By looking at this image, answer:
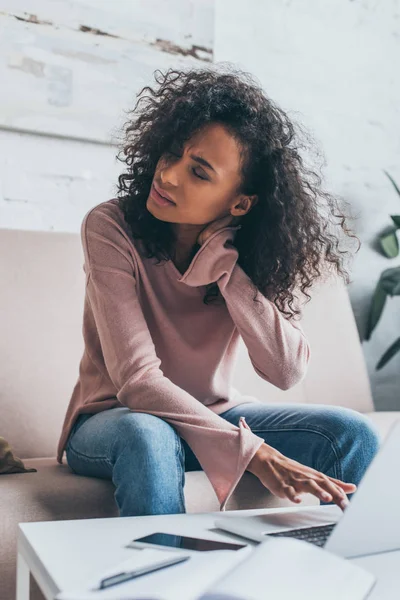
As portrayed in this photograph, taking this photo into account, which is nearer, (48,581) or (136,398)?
(48,581)

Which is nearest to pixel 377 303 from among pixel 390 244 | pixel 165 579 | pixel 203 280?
pixel 390 244

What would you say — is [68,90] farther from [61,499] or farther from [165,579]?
[165,579]

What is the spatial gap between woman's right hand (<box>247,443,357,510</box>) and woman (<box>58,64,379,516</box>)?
0.12 m

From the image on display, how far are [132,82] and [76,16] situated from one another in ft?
0.79

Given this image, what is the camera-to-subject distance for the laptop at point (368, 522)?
2.42 ft

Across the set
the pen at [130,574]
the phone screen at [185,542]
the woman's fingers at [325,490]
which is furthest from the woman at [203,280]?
the pen at [130,574]

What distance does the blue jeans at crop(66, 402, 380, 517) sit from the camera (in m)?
1.04

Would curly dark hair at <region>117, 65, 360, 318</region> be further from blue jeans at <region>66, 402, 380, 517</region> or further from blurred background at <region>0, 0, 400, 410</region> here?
blurred background at <region>0, 0, 400, 410</region>

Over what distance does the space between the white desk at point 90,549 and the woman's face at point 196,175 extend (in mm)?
577

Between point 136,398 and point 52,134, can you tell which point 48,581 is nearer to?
point 136,398

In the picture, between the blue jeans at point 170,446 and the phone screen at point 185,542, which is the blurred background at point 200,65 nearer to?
the blue jeans at point 170,446

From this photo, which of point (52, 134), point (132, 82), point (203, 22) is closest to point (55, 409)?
point (52, 134)

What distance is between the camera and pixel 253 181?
1.41m

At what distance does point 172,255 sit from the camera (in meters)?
1.42
